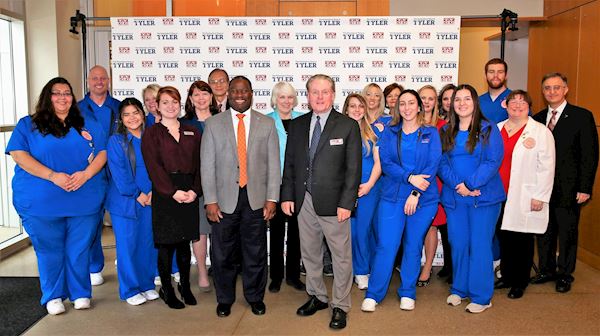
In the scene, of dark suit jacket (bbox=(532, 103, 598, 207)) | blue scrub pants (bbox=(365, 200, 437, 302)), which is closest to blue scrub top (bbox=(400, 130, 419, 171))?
blue scrub pants (bbox=(365, 200, 437, 302))

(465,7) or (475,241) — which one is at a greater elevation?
(465,7)

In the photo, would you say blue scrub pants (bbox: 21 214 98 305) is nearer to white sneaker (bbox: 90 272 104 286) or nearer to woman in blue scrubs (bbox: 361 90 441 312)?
white sneaker (bbox: 90 272 104 286)

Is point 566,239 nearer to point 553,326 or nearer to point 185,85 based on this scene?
point 553,326

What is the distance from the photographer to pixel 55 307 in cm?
373

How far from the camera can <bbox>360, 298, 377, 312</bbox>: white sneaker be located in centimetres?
377

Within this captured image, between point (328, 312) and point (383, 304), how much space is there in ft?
1.52

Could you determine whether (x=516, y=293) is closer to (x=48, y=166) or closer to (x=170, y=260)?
(x=170, y=260)

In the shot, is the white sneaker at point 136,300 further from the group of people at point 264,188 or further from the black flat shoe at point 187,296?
the black flat shoe at point 187,296

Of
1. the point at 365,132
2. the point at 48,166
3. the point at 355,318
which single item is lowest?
the point at 355,318

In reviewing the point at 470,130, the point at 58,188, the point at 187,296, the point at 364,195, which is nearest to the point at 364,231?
the point at 364,195

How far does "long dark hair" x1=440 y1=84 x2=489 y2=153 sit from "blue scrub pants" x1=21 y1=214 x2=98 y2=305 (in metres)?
2.64

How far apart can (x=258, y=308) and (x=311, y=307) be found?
38cm

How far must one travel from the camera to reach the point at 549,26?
6234mm

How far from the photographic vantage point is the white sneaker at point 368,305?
12.4 feet
